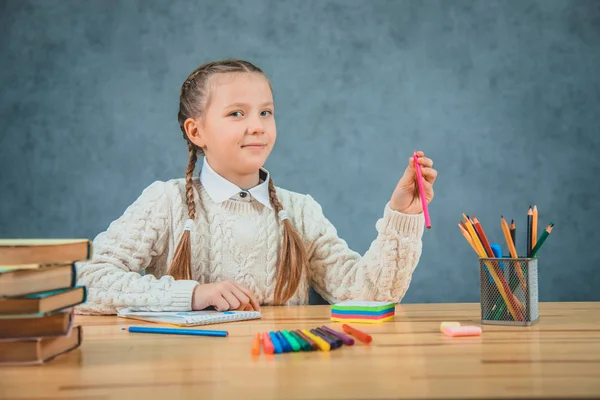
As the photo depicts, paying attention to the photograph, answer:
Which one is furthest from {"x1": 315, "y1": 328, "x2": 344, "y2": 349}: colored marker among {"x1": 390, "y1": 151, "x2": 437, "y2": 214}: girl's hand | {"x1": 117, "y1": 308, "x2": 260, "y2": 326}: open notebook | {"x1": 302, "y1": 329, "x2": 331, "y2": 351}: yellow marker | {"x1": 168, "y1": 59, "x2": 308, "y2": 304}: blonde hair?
{"x1": 168, "y1": 59, "x2": 308, "y2": 304}: blonde hair

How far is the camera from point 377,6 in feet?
9.56

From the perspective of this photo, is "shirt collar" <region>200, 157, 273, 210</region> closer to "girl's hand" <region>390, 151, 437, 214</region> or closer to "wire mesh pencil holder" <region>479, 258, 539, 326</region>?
"girl's hand" <region>390, 151, 437, 214</region>

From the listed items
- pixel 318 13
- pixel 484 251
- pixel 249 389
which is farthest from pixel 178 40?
pixel 249 389

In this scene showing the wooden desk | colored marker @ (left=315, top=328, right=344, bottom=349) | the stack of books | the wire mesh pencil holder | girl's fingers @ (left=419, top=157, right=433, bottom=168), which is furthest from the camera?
girl's fingers @ (left=419, top=157, right=433, bottom=168)

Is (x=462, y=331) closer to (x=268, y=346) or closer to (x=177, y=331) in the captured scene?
(x=268, y=346)

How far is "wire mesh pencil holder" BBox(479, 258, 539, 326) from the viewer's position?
45.1 inches

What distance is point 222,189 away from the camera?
5.64 ft

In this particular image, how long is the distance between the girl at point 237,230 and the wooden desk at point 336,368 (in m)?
0.47

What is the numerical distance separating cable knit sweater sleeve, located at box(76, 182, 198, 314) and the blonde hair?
7 centimetres

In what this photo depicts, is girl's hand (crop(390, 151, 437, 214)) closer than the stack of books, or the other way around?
the stack of books

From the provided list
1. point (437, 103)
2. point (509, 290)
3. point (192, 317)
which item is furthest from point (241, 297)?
point (437, 103)

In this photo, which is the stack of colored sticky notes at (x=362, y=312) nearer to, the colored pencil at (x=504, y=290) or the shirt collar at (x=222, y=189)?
the colored pencil at (x=504, y=290)

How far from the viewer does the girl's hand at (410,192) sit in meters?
1.42

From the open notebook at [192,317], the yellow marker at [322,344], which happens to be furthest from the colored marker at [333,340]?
the open notebook at [192,317]
